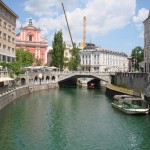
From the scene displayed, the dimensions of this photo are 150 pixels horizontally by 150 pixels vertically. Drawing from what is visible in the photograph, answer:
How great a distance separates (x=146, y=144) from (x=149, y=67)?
46031mm

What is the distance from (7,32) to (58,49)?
90.6ft

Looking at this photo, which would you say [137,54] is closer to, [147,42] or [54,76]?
[54,76]

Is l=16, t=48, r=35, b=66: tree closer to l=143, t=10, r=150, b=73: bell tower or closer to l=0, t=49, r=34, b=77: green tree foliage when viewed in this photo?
l=0, t=49, r=34, b=77: green tree foliage

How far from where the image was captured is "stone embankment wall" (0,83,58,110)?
44.3 m

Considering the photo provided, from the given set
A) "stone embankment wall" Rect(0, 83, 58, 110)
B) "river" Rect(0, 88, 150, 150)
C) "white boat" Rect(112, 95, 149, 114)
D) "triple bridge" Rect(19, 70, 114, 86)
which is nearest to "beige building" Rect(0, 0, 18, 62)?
"stone embankment wall" Rect(0, 83, 58, 110)

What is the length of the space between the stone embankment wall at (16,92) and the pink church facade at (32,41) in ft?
84.8

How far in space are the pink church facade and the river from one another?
6736cm

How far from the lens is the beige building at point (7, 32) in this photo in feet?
211

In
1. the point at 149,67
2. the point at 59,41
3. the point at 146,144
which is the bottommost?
the point at 146,144

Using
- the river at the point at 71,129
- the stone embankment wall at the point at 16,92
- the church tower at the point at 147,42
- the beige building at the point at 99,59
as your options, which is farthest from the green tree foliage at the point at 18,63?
the beige building at the point at 99,59

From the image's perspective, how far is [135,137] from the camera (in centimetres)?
3023

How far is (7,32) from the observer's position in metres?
68.9

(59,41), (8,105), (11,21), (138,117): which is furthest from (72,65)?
(138,117)

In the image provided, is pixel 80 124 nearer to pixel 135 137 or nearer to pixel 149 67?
pixel 135 137
